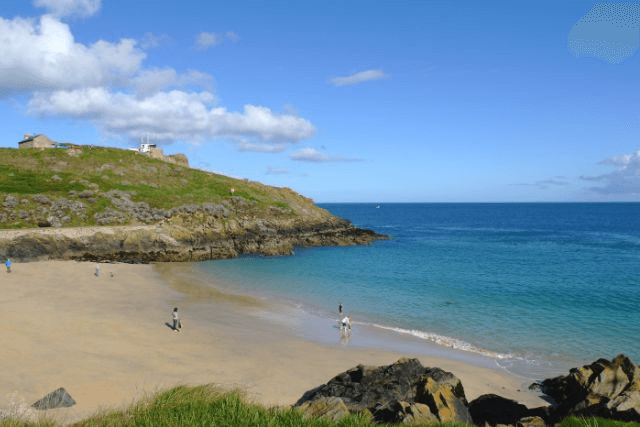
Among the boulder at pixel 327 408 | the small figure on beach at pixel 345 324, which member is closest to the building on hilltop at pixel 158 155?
the small figure on beach at pixel 345 324

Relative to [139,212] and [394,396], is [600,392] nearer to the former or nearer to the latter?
[394,396]

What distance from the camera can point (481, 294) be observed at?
134ft

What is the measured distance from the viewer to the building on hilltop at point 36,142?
9206 centimetres

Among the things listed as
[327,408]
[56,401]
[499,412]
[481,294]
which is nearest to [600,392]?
[499,412]

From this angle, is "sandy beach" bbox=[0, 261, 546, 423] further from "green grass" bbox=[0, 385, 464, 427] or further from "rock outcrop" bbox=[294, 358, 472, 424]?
"green grass" bbox=[0, 385, 464, 427]

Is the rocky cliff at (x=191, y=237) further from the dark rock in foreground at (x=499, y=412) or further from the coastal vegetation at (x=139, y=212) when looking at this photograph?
the dark rock in foreground at (x=499, y=412)

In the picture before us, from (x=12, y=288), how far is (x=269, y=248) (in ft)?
123

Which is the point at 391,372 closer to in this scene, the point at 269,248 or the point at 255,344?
the point at 255,344

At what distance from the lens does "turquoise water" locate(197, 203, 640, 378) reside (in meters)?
26.7

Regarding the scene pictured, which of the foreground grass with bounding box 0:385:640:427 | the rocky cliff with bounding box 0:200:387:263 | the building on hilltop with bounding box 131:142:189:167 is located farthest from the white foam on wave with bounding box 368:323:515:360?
the building on hilltop with bounding box 131:142:189:167

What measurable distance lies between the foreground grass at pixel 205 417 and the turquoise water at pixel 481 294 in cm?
1761

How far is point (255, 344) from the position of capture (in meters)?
25.2

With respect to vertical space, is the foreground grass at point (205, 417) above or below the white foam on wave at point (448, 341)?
above

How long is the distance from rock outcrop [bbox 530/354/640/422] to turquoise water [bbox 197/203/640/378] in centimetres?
389
